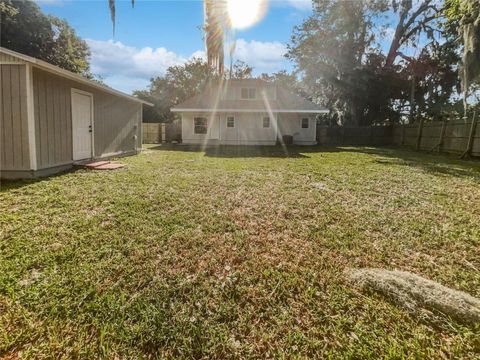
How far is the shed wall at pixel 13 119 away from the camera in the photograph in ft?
18.3

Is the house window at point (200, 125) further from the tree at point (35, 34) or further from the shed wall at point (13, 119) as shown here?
the shed wall at point (13, 119)

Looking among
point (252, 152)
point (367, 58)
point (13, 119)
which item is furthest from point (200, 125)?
point (367, 58)

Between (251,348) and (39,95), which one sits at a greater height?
(39,95)

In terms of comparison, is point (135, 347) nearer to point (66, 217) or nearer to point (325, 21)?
point (66, 217)

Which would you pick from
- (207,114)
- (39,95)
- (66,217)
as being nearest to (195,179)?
(66,217)

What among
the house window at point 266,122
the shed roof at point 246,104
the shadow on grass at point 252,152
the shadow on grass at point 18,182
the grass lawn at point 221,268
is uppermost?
the shed roof at point 246,104

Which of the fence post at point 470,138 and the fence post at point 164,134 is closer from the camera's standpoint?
the fence post at point 470,138

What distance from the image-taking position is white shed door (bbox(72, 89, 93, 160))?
24.5ft

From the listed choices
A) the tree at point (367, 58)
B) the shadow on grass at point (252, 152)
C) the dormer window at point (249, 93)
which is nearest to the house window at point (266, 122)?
the dormer window at point (249, 93)

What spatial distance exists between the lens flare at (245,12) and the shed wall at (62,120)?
8693 millimetres

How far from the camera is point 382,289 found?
2.42 meters

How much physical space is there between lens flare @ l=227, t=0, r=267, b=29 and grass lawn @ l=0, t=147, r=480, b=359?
40.5 feet

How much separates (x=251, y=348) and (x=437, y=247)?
268 cm

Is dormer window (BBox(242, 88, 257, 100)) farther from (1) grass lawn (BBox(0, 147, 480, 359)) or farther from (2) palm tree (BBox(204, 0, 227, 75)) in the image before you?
(1) grass lawn (BBox(0, 147, 480, 359))
